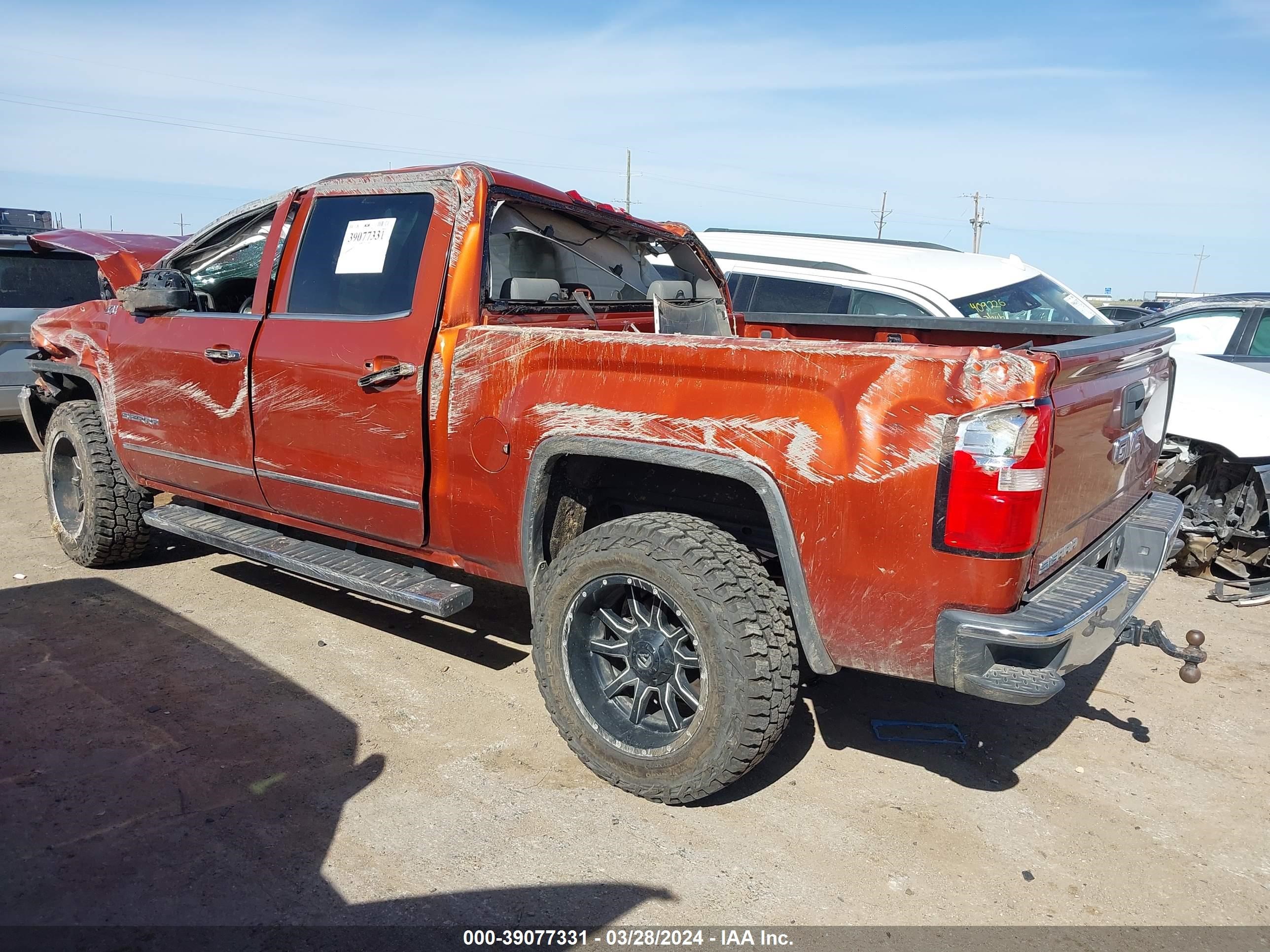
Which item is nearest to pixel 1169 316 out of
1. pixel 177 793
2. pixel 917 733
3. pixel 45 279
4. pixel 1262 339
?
pixel 1262 339

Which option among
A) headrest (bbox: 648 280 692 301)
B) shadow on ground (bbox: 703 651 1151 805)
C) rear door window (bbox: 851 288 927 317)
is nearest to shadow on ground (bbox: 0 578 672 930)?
shadow on ground (bbox: 703 651 1151 805)

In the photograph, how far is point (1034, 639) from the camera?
2510 millimetres

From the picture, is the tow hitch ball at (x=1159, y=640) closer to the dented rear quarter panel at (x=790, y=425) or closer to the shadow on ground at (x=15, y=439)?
the dented rear quarter panel at (x=790, y=425)

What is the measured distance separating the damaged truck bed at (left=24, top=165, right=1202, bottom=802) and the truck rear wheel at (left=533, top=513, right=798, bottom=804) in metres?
0.01

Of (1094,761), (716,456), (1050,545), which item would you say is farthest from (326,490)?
(1094,761)

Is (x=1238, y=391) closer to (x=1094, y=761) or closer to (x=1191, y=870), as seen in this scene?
(x=1094, y=761)

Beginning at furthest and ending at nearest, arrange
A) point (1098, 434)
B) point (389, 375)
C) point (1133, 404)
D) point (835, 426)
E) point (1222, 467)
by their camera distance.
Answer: point (1222, 467) < point (389, 375) < point (1133, 404) < point (1098, 434) < point (835, 426)

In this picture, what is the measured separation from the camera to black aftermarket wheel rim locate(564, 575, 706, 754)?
123 inches

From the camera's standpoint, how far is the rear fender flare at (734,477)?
9.17 feet

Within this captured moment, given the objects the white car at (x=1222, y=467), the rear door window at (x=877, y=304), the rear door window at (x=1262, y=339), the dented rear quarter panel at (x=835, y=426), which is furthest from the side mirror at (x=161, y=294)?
the rear door window at (x=1262, y=339)

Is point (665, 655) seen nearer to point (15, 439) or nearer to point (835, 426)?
point (835, 426)

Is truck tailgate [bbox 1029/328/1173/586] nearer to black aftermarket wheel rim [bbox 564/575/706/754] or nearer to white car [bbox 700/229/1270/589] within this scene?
white car [bbox 700/229/1270/589]

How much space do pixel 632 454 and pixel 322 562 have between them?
174cm

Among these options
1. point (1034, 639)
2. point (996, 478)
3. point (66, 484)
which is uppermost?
point (996, 478)
